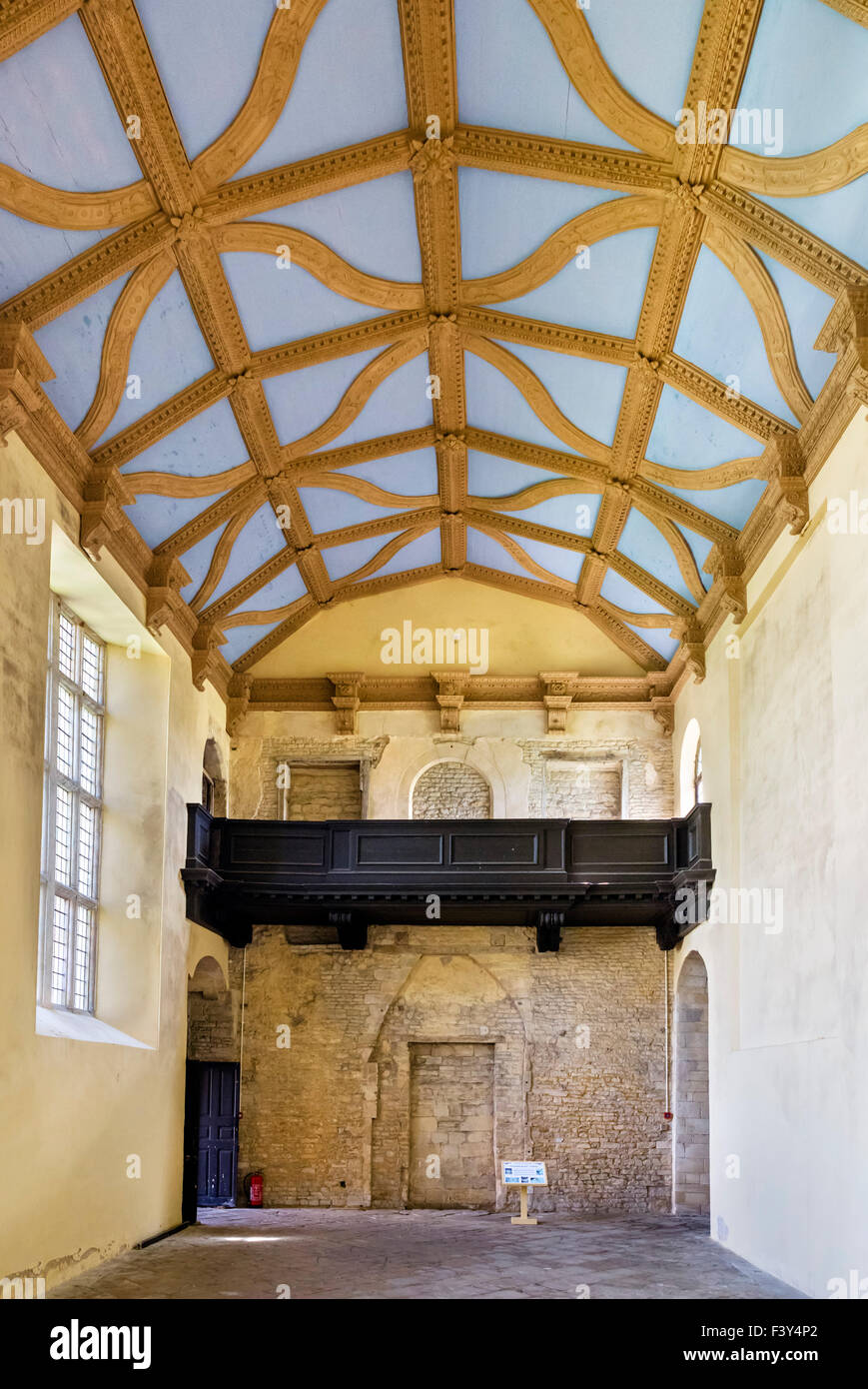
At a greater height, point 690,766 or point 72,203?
point 72,203

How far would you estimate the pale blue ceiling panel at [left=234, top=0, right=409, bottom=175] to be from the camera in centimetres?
870

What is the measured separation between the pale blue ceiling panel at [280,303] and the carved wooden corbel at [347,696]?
22.1ft

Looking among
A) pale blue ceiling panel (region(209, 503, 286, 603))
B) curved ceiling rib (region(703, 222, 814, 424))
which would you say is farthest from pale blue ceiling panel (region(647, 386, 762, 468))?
pale blue ceiling panel (region(209, 503, 286, 603))

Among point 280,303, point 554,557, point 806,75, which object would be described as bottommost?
point 554,557

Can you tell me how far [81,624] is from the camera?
13.3 metres

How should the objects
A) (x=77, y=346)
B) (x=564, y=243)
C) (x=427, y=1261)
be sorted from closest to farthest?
(x=77, y=346), (x=564, y=243), (x=427, y=1261)

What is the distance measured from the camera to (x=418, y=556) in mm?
17578

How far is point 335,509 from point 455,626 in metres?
3.32

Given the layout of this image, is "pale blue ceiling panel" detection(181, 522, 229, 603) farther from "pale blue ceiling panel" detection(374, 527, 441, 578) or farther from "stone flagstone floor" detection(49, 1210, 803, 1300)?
"stone flagstone floor" detection(49, 1210, 803, 1300)

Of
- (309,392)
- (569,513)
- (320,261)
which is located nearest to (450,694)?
(569,513)

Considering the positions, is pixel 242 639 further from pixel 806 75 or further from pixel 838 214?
pixel 806 75

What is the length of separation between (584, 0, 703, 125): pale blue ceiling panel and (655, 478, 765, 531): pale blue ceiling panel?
393cm

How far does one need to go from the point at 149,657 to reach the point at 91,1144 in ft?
16.7

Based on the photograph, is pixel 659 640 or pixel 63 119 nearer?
pixel 63 119
